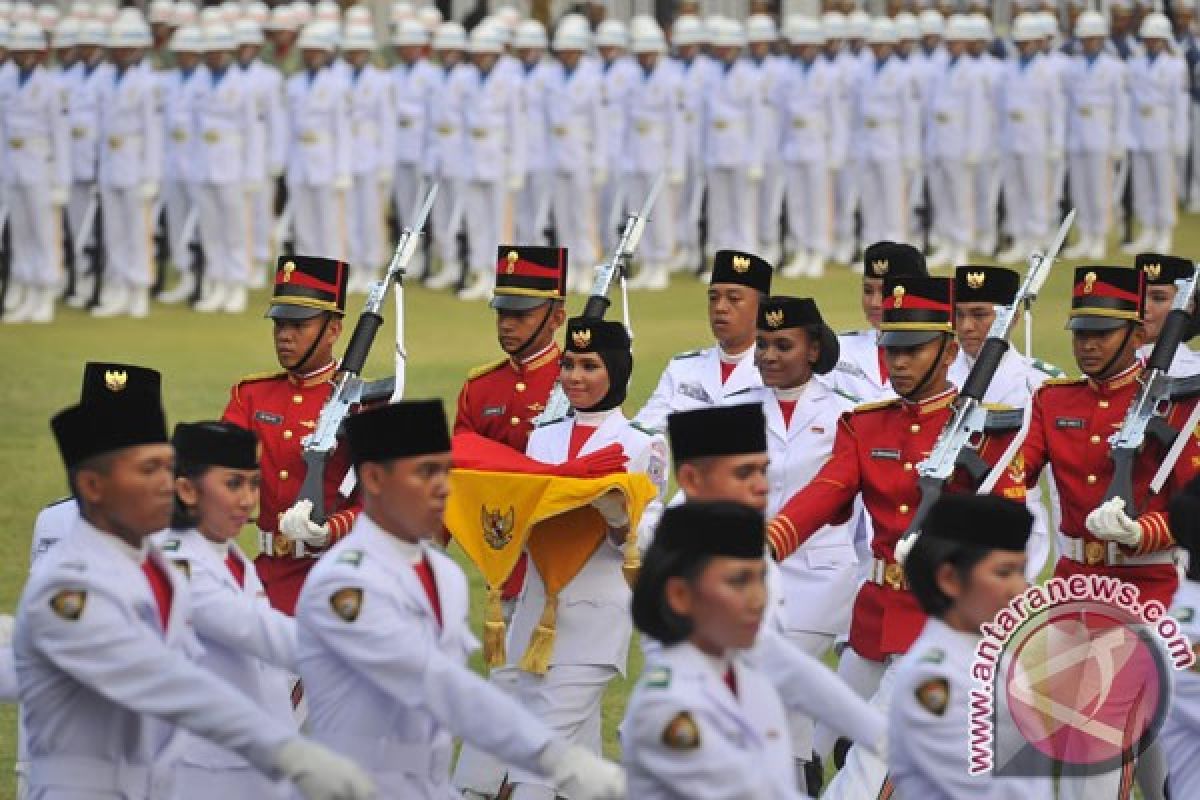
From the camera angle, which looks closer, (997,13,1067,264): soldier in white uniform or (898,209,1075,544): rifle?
(898,209,1075,544): rifle

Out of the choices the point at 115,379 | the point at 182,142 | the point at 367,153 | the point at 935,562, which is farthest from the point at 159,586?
the point at 367,153

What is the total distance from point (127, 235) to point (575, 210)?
373 cm

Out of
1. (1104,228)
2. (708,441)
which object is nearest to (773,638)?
(708,441)

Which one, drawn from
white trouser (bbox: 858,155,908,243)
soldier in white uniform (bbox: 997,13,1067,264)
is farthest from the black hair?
soldier in white uniform (bbox: 997,13,1067,264)

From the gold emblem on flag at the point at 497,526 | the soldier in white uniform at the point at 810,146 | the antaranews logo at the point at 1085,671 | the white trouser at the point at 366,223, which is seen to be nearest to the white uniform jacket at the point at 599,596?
the gold emblem on flag at the point at 497,526

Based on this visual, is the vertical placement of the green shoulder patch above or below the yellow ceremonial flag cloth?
above

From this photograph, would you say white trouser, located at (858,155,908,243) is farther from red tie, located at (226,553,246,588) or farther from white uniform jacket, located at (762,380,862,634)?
red tie, located at (226,553,246,588)

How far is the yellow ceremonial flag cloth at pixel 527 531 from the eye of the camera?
938 cm

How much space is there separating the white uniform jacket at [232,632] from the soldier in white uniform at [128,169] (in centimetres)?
1474

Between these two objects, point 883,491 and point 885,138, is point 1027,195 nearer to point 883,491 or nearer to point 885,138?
point 885,138

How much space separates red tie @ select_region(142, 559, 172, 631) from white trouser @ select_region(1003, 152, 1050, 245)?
62.5ft

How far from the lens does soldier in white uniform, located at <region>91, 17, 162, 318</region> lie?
22.6 meters

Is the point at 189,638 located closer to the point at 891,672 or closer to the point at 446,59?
the point at 891,672

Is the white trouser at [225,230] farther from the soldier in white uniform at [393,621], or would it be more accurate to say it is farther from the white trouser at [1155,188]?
the soldier in white uniform at [393,621]
